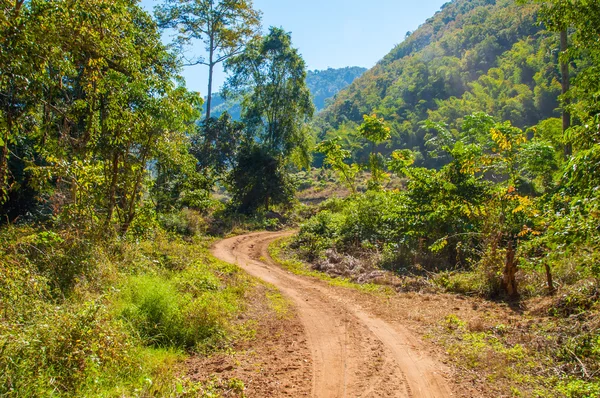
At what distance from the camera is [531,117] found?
5819 cm

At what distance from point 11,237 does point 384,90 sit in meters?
95.4

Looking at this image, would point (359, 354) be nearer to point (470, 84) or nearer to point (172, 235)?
point (172, 235)

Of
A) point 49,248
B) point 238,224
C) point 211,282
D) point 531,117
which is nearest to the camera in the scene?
point 49,248

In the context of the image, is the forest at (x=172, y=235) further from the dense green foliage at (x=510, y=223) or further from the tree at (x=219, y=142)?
the tree at (x=219, y=142)

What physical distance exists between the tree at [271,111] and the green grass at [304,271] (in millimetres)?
10579

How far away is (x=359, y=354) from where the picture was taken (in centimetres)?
589

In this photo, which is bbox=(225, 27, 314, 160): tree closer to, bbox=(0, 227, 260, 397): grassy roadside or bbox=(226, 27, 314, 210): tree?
bbox=(226, 27, 314, 210): tree

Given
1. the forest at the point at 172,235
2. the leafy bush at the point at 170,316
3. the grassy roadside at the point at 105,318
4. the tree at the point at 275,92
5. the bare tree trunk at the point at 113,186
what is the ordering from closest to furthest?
1. the grassy roadside at the point at 105,318
2. the forest at the point at 172,235
3. the leafy bush at the point at 170,316
4. the bare tree trunk at the point at 113,186
5. the tree at the point at 275,92

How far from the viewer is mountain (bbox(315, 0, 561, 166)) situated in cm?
5862

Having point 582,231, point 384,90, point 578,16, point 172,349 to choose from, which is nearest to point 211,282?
point 172,349

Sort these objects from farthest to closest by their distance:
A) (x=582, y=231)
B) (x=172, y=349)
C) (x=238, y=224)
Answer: (x=238, y=224), (x=172, y=349), (x=582, y=231)

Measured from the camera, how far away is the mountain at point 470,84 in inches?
2308

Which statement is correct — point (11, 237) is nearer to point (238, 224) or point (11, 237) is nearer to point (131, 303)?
point (131, 303)

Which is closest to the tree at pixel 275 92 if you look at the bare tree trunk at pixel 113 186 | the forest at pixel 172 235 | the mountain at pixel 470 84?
the forest at pixel 172 235
